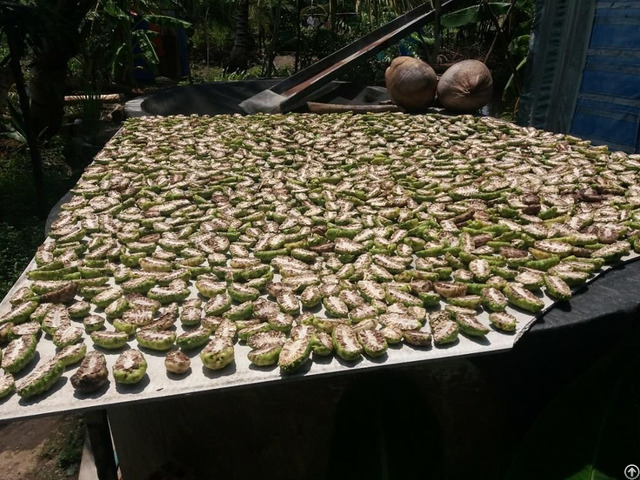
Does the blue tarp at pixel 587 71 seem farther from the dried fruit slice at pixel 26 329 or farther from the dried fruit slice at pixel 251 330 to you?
the dried fruit slice at pixel 26 329

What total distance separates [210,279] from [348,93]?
496 cm

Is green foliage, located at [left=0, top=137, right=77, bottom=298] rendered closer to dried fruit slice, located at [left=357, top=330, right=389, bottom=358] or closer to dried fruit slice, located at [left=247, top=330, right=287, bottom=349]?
dried fruit slice, located at [left=247, top=330, right=287, bottom=349]

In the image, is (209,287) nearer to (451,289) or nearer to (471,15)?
(451,289)

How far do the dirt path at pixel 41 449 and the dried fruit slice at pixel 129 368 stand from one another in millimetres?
1768

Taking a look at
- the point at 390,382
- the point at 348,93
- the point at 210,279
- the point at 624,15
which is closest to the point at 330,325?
the point at 390,382

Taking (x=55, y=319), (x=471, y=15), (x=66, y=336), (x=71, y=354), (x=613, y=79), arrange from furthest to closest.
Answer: (x=471, y=15) < (x=613, y=79) < (x=55, y=319) < (x=66, y=336) < (x=71, y=354)

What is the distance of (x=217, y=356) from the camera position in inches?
58.9

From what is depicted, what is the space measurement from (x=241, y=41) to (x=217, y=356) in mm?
11123

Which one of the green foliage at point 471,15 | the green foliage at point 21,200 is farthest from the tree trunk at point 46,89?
the green foliage at point 471,15

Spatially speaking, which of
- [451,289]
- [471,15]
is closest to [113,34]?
[471,15]

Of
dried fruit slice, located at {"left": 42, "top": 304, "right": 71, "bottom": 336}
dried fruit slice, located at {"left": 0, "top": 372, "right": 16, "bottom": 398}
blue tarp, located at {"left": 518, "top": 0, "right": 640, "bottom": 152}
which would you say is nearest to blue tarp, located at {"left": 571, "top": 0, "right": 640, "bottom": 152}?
blue tarp, located at {"left": 518, "top": 0, "right": 640, "bottom": 152}

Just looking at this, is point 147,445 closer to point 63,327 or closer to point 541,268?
point 63,327

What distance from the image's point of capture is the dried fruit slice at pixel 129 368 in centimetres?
144

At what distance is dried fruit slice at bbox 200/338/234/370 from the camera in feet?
4.90
